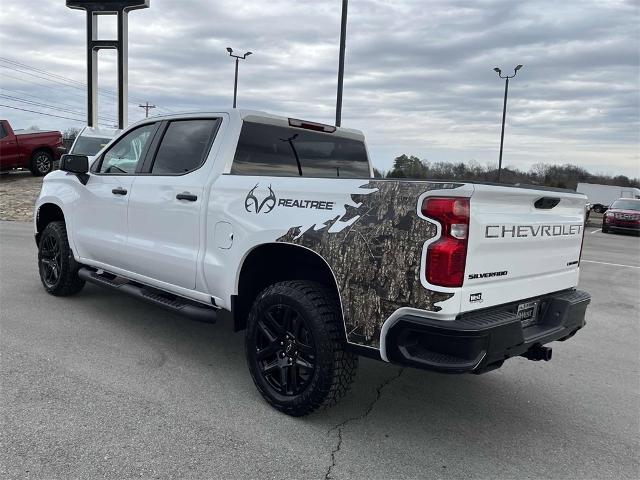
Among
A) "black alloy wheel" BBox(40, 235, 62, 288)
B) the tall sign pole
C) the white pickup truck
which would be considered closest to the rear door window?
the white pickup truck

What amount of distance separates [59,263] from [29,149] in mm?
15074

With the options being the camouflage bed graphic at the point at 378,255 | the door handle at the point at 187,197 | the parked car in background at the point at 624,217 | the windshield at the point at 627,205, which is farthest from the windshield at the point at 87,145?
the windshield at the point at 627,205

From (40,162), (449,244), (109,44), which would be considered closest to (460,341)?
(449,244)

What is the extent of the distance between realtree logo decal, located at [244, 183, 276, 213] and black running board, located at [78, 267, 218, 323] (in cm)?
89

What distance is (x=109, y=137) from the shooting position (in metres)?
14.6

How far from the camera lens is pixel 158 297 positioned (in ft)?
14.7

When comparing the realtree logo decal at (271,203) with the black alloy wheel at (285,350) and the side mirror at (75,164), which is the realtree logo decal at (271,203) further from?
the side mirror at (75,164)

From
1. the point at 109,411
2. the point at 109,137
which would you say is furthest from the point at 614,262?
the point at 109,137

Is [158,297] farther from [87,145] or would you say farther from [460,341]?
[87,145]

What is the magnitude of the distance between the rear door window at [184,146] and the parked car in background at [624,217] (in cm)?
2149

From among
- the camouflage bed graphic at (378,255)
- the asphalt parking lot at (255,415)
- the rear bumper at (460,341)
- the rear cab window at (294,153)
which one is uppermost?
the rear cab window at (294,153)

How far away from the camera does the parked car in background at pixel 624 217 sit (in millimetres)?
21391

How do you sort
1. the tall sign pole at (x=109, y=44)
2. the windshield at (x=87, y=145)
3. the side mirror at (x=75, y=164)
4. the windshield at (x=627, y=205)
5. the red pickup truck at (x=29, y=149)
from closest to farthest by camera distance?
the side mirror at (x=75, y=164)
the windshield at (x=87, y=145)
the red pickup truck at (x=29, y=149)
the windshield at (x=627, y=205)
the tall sign pole at (x=109, y=44)

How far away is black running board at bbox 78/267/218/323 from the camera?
157 inches
